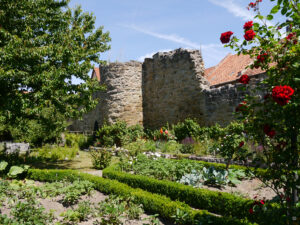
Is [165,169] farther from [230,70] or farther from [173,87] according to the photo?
[230,70]

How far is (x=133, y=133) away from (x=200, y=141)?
446 cm

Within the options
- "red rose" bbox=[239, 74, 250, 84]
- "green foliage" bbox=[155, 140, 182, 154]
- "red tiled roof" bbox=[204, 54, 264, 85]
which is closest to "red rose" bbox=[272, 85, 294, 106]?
"red rose" bbox=[239, 74, 250, 84]

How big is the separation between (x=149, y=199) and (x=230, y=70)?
40.8 feet

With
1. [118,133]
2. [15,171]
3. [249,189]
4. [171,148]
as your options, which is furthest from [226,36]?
[118,133]

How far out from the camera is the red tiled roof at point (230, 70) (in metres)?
14.2

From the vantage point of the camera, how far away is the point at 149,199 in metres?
4.68

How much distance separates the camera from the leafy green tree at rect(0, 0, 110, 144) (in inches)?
280

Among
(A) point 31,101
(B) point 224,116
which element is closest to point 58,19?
(A) point 31,101

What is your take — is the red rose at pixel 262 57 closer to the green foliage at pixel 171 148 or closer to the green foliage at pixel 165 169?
the green foliage at pixel 165 169

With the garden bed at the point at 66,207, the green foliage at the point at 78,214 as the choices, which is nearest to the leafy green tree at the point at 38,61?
the garden bed at the point at 66,207

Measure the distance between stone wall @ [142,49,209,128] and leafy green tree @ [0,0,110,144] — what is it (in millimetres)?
5149

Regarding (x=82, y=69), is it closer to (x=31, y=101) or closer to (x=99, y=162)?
(x=31, y=101)

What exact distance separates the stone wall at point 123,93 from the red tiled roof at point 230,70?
13.9ft

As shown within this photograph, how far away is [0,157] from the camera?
8.59 metres
